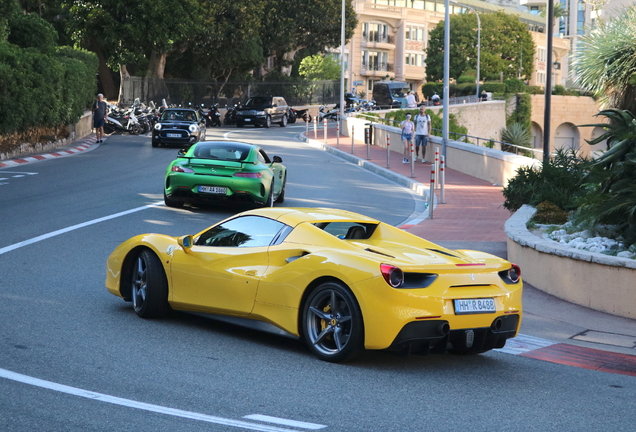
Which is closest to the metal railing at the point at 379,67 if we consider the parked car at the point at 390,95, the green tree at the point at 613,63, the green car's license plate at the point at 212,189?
the parked car at the point at 390,95

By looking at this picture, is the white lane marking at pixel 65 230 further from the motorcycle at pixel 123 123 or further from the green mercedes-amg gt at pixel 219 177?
the motorcycle at pixel 123 123

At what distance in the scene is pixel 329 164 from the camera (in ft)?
96.9

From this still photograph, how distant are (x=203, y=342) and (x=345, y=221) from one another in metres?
1.57

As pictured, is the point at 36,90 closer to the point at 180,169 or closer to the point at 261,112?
the point at 180,169

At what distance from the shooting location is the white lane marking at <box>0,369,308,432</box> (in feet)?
17.2

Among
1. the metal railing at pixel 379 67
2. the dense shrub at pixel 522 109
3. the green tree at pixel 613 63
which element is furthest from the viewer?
the metal railing at pixel 379 67

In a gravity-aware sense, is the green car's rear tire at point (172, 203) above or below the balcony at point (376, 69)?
below

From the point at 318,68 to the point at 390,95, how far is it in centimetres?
1491

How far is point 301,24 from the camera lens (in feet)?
230

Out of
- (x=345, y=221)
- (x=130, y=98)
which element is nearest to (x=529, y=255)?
(x=345, y=221)

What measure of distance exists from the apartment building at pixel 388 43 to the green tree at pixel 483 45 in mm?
5288

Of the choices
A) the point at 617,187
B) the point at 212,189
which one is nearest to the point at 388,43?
the point at 212,189

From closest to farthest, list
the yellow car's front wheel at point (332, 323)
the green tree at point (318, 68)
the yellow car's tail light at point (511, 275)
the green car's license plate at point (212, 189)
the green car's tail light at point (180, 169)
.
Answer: the yellow car's front wheel at point (332, 323), the yellow car's tail light at point (511, 275), the green car's license plate at point (212, 189), the green car's tail light at point (180, 169), the green tree at point (318, 68)

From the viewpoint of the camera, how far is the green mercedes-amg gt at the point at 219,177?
16344mm
